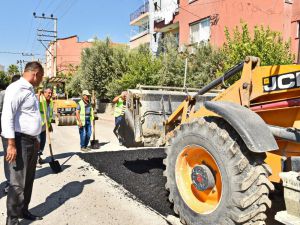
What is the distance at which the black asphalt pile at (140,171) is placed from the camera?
5.04 meters

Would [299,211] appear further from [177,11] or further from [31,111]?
[177,11]

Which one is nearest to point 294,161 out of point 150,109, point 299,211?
point 299,211

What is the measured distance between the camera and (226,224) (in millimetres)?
3162

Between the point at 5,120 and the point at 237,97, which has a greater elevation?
the point at 237,97

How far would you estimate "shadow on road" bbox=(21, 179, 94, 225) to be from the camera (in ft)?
14.9

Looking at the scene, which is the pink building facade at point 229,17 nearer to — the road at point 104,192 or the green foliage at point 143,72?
the green foliage at point 143,72

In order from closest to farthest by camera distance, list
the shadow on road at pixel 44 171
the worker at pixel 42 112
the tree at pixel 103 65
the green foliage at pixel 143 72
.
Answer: the shadow on road at pixel 44 171 → the worker at pixel 42 112 → the green foliage at pixel 143 72 → the tree at pixel 103 65

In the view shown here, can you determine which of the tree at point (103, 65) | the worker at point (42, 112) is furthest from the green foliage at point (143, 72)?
the worker at point (42, 112)

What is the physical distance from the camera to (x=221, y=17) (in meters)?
19.6

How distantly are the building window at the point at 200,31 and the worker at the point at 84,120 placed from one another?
13.2 m

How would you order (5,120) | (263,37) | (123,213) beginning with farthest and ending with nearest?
(263,37)
(123,213)
(5,120)

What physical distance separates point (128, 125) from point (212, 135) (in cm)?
291

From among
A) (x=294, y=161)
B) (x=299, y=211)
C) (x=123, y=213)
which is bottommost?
(x=123, y=213)

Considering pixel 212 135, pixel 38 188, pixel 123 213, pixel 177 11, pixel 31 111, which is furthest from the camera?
pixel 177 11
